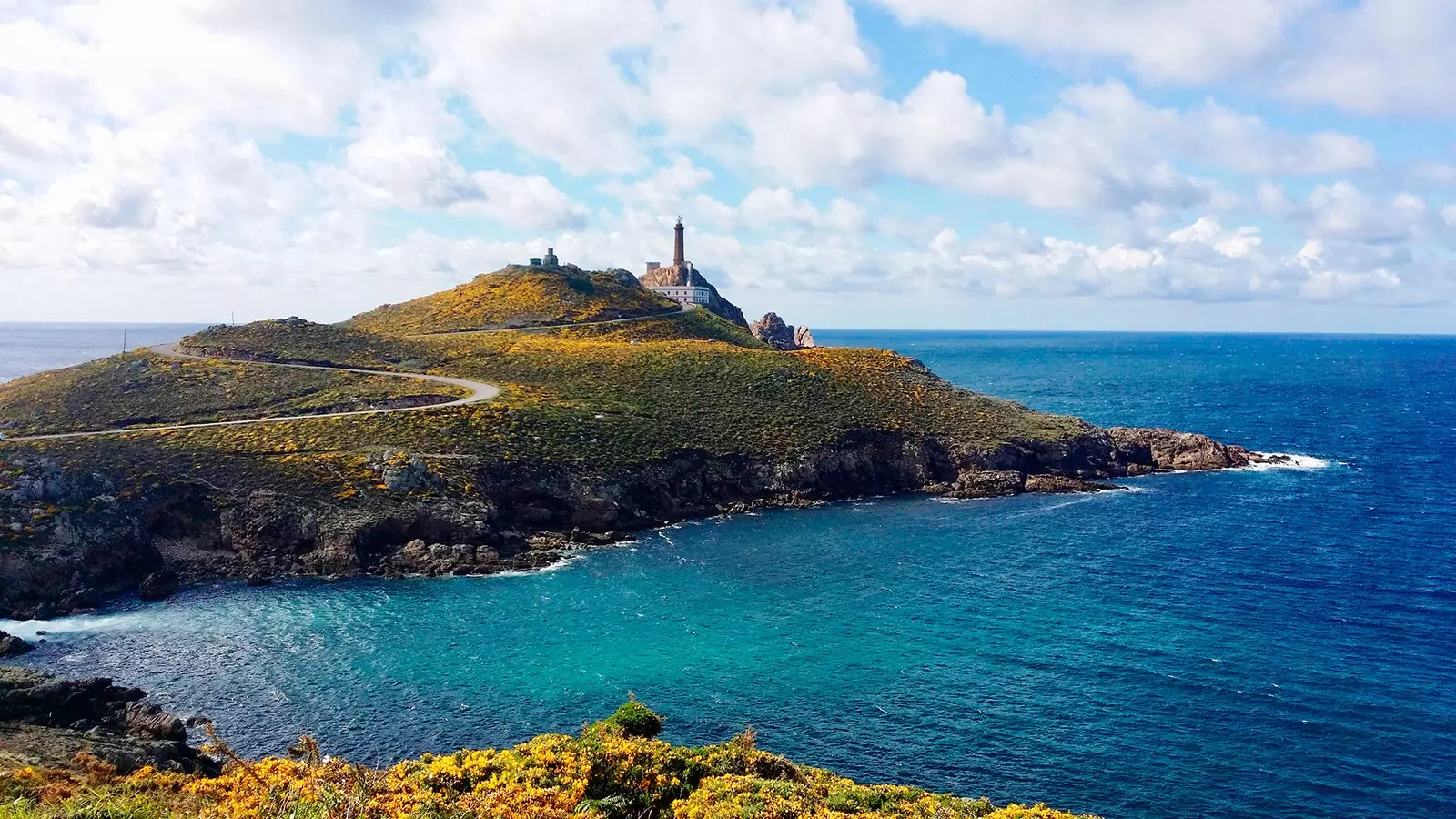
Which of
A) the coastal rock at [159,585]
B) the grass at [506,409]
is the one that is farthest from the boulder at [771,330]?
the coastal rock at [159,585]

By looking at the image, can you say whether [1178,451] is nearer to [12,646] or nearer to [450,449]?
[450,449]

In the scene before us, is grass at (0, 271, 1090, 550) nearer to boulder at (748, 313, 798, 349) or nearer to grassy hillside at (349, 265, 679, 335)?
grassy hillside at (349, 265, 679, 335)

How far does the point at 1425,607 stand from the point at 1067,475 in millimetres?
41232

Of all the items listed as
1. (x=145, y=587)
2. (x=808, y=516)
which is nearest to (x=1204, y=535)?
(x=808, y=516)

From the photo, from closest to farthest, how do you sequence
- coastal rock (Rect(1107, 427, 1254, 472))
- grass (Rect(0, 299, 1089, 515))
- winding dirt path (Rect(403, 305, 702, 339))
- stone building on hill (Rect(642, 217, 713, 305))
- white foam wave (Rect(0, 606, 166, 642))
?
white foam wave (Rect(0, 606, 166, 642)) < grass (Rect(0, 299, 1089, 515)) < coastal rock (Rect(1107, 427, 1254, 472)) < winding dirt path (Rect(403, 305, 702, 339)) < stone building on hill (Rect(642, 217, 713, 305))

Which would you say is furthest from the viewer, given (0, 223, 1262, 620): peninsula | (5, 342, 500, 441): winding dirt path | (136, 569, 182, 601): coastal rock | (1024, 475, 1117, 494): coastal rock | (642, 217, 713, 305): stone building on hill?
(642, 217, 713, 305): stone building on hill

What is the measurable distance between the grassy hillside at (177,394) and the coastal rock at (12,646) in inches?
1403

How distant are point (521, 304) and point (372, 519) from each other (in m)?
78.6

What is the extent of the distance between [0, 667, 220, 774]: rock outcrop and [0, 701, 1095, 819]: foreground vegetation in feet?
8.64

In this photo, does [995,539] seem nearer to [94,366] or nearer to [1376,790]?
[1376,790]

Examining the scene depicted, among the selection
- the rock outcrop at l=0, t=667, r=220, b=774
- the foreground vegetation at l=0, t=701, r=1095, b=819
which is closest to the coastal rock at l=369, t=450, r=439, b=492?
the rock outcrop at l=0, t=667, r=220, b=774

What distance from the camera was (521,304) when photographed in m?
142

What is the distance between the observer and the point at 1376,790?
34875 mm

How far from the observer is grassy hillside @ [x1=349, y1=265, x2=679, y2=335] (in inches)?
5384
